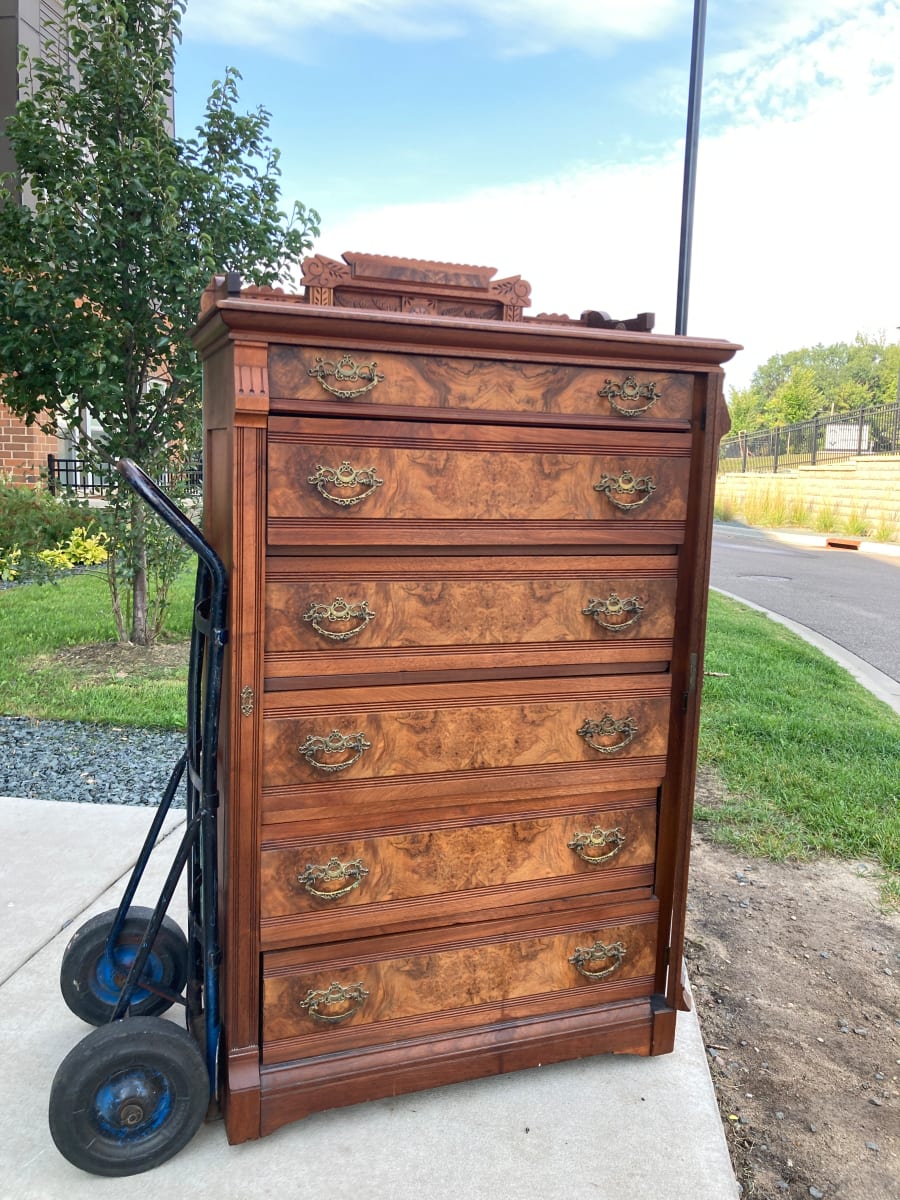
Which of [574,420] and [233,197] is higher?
[233,197]

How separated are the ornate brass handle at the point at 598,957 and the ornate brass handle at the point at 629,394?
132 centimetres

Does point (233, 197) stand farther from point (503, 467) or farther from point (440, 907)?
point (440, 907)

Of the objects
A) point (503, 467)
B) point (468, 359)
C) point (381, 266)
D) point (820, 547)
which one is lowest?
point (820, 547)

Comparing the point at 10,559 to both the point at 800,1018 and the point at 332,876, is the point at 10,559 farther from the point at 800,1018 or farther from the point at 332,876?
the point at 800,1018

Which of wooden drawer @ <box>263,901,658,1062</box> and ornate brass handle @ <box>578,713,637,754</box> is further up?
ornate brass handle @ <box>578,713,637,754</box>

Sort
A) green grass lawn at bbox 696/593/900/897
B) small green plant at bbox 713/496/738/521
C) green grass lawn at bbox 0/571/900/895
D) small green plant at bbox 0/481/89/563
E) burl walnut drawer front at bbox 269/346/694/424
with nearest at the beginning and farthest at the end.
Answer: burl walnut drawer front at bbox 269/346/694/424, green grass lawn at bbox 696/593/900/897, green grass lawn at bbox 0/571/900/895, small green plant at bbox 0/481/89/563, small green plant at bbox 713/496/738/521

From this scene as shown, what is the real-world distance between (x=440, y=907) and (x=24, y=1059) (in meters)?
1.10

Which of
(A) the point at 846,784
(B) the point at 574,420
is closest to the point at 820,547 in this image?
(A) the point at 846,784

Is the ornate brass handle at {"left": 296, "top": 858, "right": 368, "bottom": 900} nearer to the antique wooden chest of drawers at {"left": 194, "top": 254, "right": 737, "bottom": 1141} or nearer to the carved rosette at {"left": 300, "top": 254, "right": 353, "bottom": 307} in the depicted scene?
the antique wooden chest of drawers at {"left": 194, "top": 254, "right": 737, "bottom": 1141}

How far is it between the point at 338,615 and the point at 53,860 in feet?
6.71

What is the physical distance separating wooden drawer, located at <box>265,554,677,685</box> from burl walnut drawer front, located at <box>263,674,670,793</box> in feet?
0.20

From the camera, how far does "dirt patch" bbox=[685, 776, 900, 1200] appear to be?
6.97 ft

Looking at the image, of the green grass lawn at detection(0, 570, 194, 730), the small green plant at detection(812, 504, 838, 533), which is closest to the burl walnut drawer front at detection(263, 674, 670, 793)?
the green grass lawn at detection(0, 570, 194, 730)

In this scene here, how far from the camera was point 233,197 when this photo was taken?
226 inches
